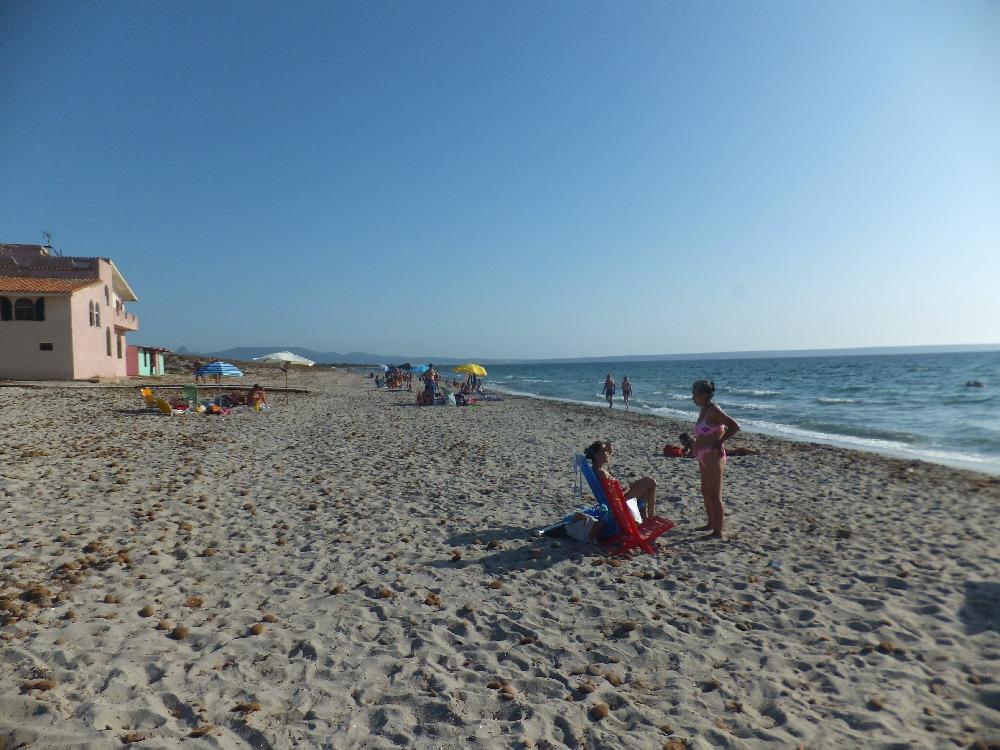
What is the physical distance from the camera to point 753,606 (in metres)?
4.62

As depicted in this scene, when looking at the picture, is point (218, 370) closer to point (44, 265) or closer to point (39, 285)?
point (39, 285)

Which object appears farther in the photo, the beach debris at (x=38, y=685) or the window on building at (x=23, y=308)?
the window on building at (x=23, y=308)

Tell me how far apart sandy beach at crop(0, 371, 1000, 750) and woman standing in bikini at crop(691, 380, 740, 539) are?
0.40m

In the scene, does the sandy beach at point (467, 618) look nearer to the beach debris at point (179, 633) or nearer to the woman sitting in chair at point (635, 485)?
the beach debris at point (179, 633)

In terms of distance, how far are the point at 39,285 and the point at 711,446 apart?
31204mm

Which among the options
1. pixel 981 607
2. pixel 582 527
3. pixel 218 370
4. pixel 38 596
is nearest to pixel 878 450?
pixel 981 607

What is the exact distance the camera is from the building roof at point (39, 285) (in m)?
25.3

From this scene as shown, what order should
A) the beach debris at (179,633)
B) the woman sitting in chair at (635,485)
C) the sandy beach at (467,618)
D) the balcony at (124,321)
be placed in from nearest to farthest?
the sandy beach at (467,618), the beach debris at (179,633), the woman sitting in chair at (635,485), the balcony at (124,321)

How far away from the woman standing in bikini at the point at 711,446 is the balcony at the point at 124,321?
3596 cm

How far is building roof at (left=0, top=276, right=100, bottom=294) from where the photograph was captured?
995 inches

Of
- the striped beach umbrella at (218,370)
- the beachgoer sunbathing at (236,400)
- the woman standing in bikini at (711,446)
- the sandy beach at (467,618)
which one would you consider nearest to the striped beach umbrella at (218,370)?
the striped beach umbrella at (218,370)

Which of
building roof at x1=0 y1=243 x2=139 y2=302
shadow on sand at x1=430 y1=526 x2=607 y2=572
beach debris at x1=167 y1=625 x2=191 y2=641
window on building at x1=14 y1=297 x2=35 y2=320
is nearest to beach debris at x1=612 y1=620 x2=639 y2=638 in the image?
shadow on sand at x1=430 y1=526 x2=607 y2=572

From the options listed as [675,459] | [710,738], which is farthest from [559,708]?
[675,459]

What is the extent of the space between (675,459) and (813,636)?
26.3 feet
